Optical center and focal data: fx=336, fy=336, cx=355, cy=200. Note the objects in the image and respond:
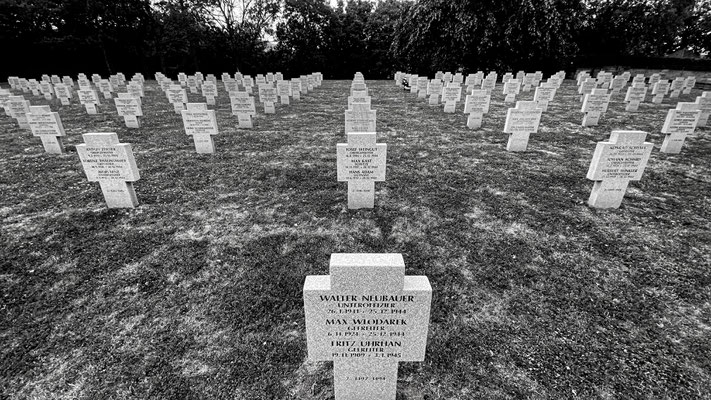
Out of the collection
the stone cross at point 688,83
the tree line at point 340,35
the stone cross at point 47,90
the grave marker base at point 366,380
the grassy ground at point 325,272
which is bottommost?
the grassy ground at point 325,272

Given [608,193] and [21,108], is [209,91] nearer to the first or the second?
[21,108]

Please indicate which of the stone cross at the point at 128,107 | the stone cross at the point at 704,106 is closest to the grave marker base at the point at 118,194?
the stone cross at the point at 128,107

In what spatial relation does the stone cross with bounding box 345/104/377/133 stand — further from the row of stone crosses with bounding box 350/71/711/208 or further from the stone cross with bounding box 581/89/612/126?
the stone cross with bounding box 581/89/612/126

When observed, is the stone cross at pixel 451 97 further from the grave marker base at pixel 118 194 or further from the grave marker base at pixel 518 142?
the grave marker base at pixel 118 194

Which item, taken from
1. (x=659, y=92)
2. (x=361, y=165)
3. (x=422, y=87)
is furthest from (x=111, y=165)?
(x=659, y=92)

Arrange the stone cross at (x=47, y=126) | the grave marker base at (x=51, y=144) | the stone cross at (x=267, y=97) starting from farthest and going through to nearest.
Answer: the stone cross at (x=267, y=97) < the grave marker base at (x=51, y=144) < the stone cross at (x=47, y=126)

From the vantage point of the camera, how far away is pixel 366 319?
6.93 ft

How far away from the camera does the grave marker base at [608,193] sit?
5.30 metres

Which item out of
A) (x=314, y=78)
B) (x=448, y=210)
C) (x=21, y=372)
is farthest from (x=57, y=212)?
(x=314, y=78)

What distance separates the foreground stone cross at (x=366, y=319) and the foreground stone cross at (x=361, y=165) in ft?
10.8

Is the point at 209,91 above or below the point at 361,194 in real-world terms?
above

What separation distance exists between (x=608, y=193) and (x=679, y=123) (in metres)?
4.72

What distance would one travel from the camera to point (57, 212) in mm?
5344

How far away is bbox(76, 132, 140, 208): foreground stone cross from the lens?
5.07 m
